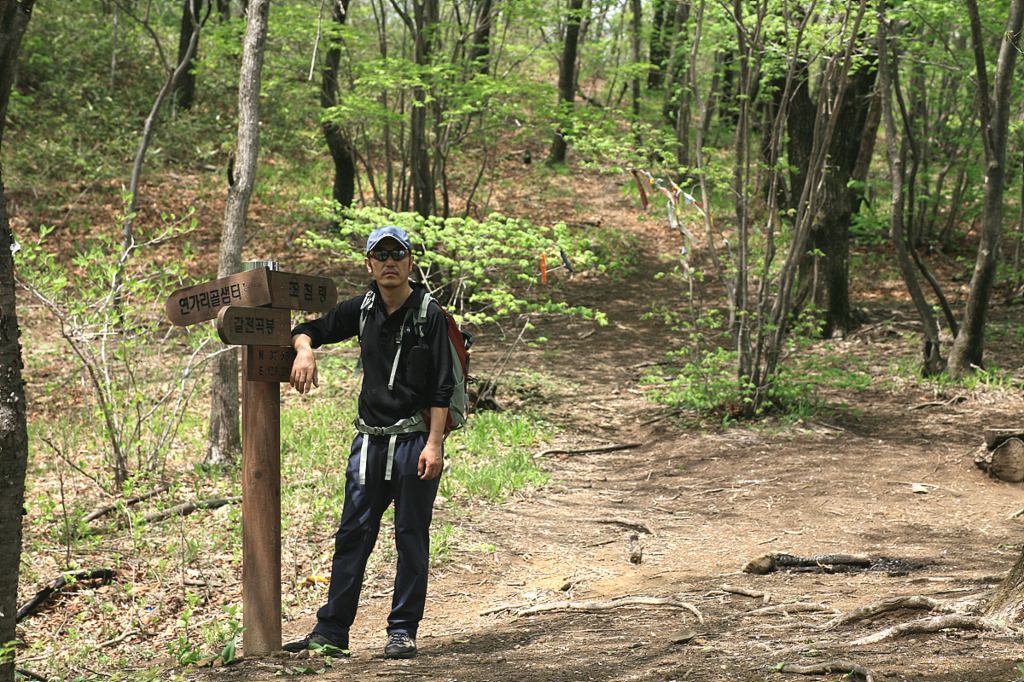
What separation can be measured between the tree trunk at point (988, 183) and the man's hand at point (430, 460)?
711cm

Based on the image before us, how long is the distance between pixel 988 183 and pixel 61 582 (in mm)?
9388

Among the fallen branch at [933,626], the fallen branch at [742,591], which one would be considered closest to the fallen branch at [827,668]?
the fallen branch at [933,626]

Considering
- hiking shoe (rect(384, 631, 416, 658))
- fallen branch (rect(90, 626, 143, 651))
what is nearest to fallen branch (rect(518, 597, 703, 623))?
hiking shoe (rect(384, 631, 416, 658))

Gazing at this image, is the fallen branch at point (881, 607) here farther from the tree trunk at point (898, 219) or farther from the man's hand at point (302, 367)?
the tree trunk at point (898, 219)

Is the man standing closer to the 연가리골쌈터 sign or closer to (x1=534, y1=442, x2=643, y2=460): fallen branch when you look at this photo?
the 연가리골쌈터 sign

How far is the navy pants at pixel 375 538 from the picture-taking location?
3.39 metres

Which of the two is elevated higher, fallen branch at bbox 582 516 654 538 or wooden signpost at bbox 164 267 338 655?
wooden signpost at bbox 164 267 338 655

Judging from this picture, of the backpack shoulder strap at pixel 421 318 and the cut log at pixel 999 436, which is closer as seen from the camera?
the backpack shoulder strap at pixel 421 318

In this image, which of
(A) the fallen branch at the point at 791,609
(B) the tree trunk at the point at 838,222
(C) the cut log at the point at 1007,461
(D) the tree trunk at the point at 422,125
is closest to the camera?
(A) the fallen branch at the point at 791,609

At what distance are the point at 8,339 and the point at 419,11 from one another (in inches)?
385

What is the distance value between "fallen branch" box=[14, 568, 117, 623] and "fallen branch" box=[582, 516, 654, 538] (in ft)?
11.2

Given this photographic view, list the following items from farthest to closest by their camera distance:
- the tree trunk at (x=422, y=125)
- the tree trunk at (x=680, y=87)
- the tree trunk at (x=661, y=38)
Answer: the tree trunk at (x=661, y=38), the tree trunk at (x=680, y=87), the tree trunk at (x=422, y=125)

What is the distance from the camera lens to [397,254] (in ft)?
11.2

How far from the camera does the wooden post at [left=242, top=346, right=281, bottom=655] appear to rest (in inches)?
134
